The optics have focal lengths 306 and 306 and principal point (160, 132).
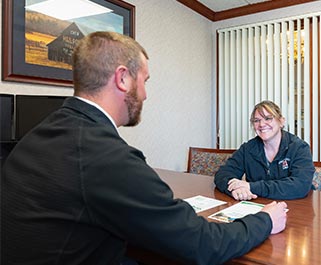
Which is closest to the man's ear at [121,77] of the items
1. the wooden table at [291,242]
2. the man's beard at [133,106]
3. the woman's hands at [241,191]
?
the man's beard at [133,106]

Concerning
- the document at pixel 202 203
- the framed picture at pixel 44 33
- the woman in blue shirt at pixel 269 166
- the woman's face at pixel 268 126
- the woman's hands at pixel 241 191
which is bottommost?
the document at pixel 202 203

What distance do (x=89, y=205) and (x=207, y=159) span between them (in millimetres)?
2056

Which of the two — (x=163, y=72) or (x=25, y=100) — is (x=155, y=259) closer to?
(x=25, y=100)

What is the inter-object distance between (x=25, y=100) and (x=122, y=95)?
3.19ft

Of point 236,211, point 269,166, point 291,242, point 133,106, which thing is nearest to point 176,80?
point 269,166

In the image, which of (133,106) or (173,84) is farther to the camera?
(173,84)

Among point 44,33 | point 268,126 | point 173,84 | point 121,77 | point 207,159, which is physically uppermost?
point 44,33

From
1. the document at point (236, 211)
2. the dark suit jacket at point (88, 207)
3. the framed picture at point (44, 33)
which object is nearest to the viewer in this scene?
the dark suit jacket at point (88, 207)

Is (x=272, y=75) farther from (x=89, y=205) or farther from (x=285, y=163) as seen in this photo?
(x=89, y=205)

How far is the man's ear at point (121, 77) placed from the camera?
36.5 inches

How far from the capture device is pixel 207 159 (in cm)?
270

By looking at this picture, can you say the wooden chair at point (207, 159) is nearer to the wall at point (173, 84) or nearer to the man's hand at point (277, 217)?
the wall at point (173, 84)

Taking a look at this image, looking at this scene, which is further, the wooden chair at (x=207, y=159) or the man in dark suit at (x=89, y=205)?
the wooden chair at (x=207, y=159)

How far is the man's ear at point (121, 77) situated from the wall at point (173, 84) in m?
1.64
